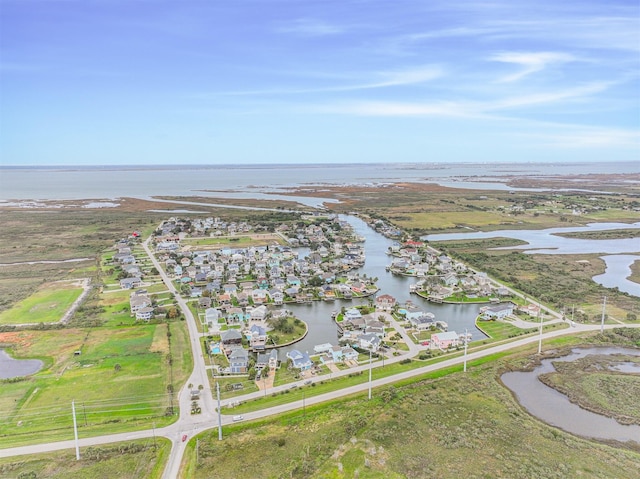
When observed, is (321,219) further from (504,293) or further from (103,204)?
(103,204)

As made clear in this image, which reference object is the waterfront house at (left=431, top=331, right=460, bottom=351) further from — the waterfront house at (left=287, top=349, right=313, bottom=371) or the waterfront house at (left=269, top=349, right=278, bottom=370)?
the waterfront house at (left=269, top=349, right=278, bottom=370)

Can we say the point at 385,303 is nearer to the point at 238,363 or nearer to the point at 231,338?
the point at 231,338

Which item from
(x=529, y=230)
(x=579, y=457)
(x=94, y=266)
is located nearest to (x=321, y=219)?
(x=529, y=230)

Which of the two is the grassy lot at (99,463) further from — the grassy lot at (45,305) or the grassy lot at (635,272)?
the grassy lot at (635,272)

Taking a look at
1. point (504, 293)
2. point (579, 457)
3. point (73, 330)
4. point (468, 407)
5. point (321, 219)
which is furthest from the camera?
point (321, 219)

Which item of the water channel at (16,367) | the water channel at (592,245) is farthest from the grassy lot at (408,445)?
the water channel at (592,245)

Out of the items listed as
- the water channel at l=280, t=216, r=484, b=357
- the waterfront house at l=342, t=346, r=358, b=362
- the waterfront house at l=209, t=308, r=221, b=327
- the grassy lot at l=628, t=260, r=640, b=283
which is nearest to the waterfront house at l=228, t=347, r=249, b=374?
the water channel at l=280, t=216, r=484, b=357
